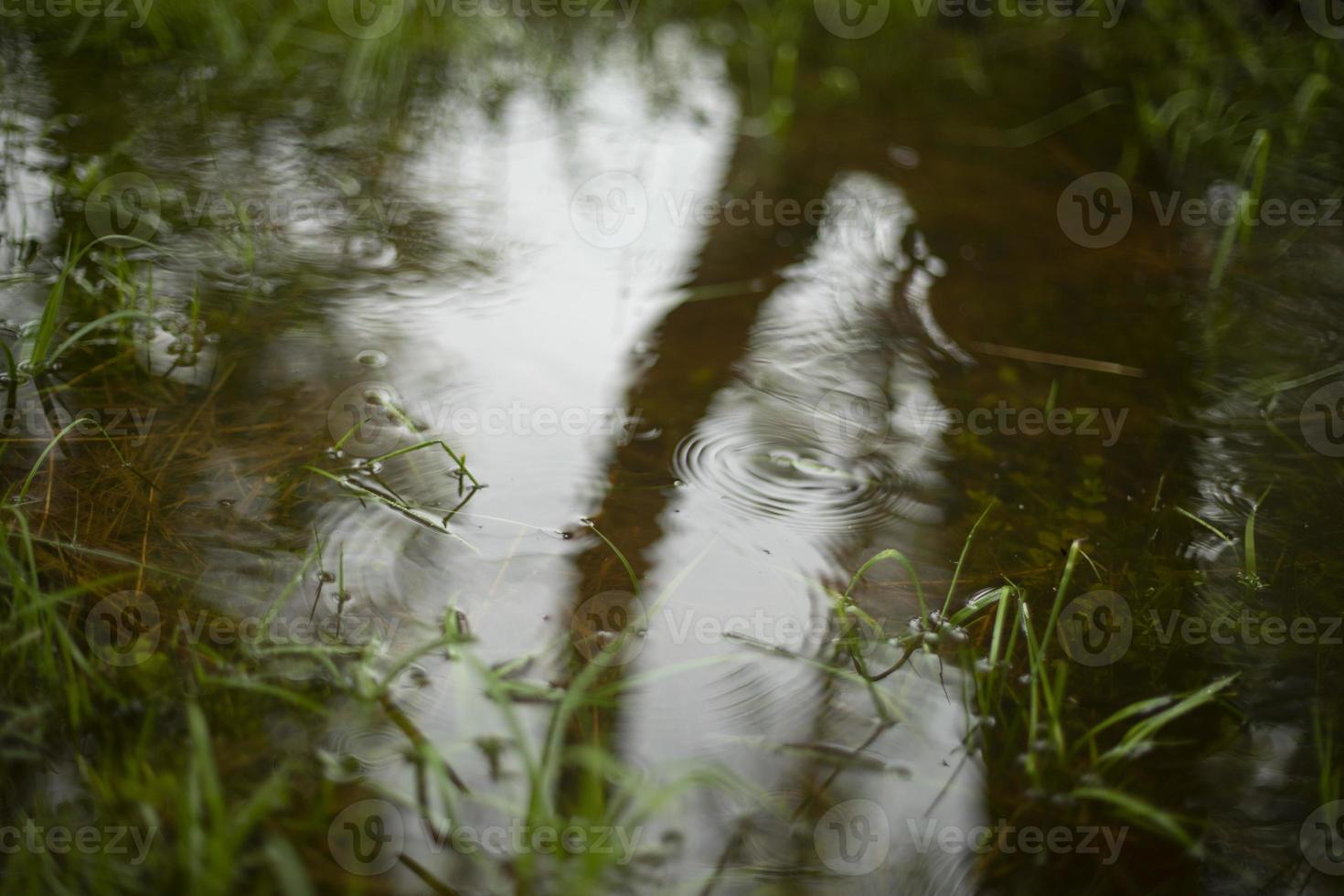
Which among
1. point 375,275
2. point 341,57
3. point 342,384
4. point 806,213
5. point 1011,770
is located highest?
point 341,57

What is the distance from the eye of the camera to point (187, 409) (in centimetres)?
180

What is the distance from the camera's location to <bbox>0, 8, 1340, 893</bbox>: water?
4.24 ft

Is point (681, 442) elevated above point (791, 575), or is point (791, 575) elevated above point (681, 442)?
point (681, 442)

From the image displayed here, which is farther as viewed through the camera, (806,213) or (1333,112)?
(1333,112)

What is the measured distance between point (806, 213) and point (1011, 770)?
194 centimetres

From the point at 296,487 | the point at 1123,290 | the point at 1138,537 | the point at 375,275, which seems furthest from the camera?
the point at 1123,290

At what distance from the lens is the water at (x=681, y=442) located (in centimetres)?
129

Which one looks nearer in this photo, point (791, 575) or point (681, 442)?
point (791, 575)

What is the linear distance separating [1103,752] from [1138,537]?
56 centimetres

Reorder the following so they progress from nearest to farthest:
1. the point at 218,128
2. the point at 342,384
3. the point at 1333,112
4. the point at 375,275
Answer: the point at 342,384
the point at 375,275
the point at 218,128
the point at 1333,112

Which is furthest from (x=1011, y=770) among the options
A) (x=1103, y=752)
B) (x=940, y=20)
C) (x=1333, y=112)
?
(x=940, y=20)

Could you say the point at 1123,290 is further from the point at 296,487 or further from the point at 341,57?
the point at 341,57

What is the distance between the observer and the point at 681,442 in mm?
1900

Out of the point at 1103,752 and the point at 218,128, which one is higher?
Result: the point at 218,128
